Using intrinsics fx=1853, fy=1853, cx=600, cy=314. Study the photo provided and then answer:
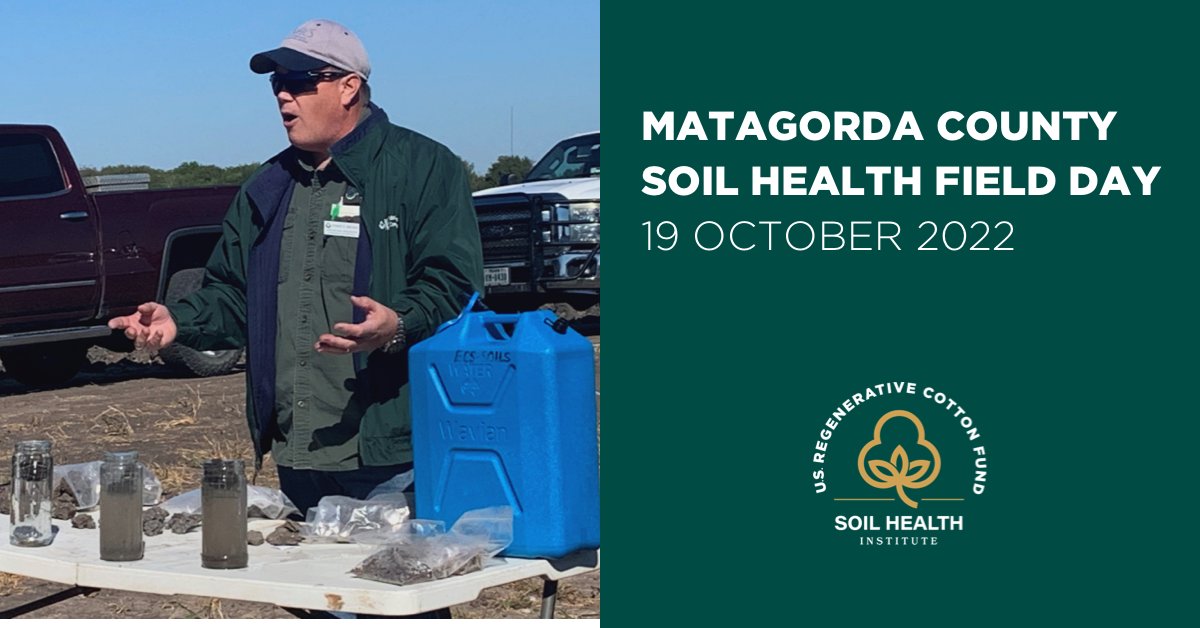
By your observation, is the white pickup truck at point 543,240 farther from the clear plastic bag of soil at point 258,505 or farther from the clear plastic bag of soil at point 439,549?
the clear plastic bag of soil at point 439,549

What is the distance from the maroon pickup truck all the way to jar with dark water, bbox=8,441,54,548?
9.14 meters

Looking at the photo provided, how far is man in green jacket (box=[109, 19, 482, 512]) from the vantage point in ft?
13.8

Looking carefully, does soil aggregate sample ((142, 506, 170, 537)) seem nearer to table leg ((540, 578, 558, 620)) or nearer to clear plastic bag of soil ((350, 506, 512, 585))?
clear plastic bag of soil ((350, 506, 512, 585))

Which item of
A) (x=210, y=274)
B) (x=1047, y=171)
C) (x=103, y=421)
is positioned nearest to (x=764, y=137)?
(x=1047, y=171)

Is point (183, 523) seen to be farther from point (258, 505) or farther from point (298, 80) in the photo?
point (298, 80)

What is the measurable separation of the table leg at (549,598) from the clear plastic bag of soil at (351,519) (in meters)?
0.34

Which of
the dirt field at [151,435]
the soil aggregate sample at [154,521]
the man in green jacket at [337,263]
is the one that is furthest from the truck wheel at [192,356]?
the soil aggregate sample at [154,521]

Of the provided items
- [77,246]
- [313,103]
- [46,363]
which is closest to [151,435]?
[77,246]

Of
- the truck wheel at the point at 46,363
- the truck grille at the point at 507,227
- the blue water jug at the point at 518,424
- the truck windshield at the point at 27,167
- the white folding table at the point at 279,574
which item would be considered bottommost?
the truck wheel at the point at 46,363

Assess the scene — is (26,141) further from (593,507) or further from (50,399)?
(593,507)

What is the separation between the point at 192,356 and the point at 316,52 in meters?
9.92

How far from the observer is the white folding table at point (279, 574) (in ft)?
10.9

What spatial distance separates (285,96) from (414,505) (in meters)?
0.97

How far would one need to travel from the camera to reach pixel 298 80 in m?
4.20
